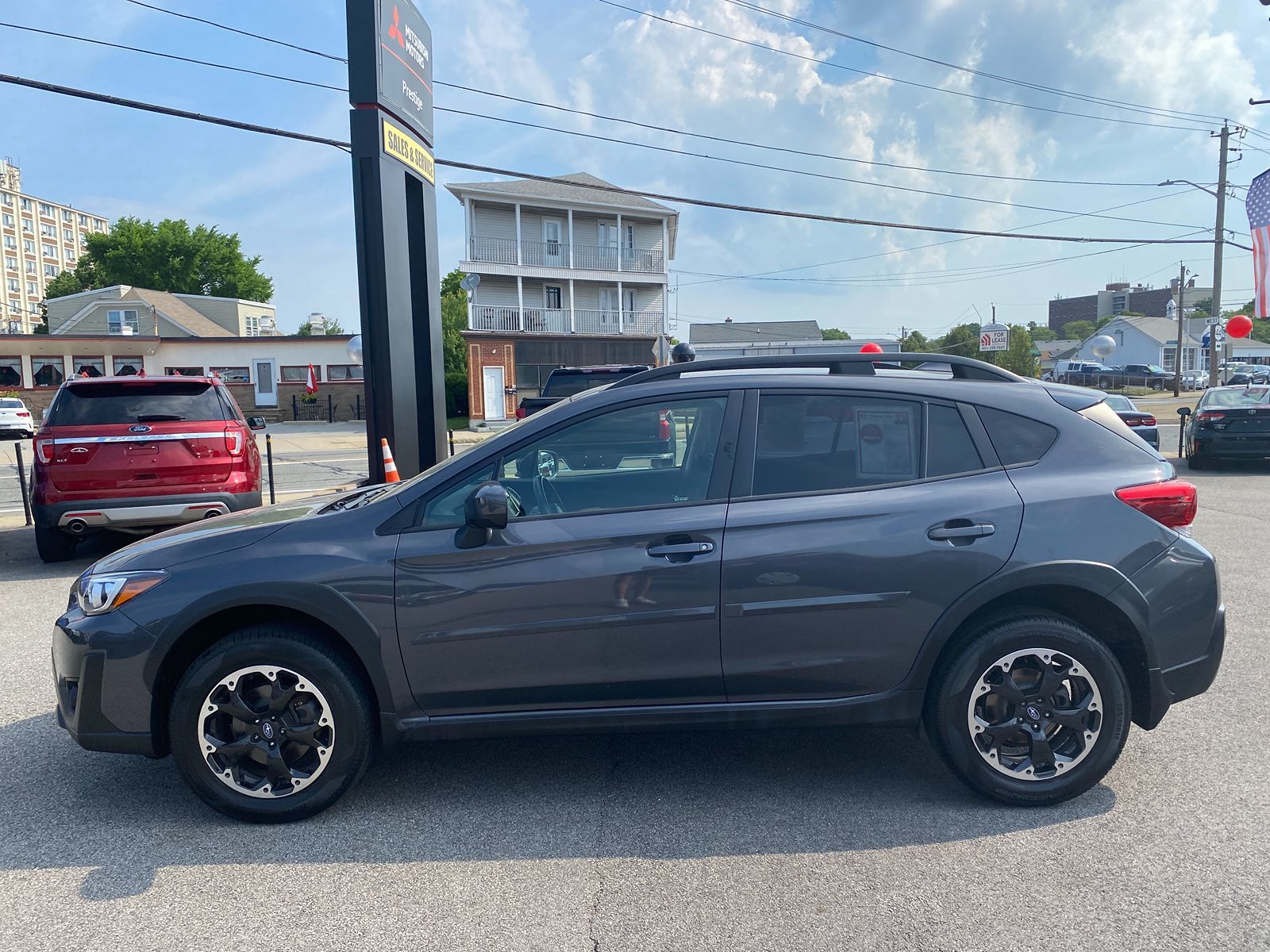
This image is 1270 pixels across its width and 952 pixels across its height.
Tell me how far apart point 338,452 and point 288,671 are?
75.3ft

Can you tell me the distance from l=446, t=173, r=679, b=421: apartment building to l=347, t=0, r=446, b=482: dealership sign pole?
26.1m

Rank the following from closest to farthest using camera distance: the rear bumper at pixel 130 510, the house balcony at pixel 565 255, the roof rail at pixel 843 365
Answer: the roof rail at pixel 843 365
the rear bumper at pixel 130 510
the house balcony at pixel 565 255

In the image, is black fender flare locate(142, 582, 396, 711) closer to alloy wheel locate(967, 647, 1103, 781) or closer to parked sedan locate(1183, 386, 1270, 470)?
alloy wheel locate(967, 647, 1103, 781)

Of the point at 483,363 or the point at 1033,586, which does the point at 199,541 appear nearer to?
the point at 1033,586

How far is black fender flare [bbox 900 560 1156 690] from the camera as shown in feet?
11.7

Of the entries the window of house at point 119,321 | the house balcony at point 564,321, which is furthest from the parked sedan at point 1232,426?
the window of house at point 119,321

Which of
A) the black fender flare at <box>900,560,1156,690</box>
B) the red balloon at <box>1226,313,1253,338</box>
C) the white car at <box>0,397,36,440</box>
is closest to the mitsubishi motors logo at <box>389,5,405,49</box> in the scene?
the black fender flare at <box>900,560,1156,690</box>

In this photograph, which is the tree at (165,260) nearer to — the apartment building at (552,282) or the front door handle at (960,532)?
the apartment building at (552,282)

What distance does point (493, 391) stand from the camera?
37.8m

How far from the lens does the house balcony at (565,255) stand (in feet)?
126

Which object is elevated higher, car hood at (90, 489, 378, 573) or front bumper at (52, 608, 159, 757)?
car hood at (90, 489, 378, 573)

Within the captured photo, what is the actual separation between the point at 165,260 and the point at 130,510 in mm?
68659

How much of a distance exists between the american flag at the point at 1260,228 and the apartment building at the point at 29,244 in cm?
12072

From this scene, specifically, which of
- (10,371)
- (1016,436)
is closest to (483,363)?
(10,371)
